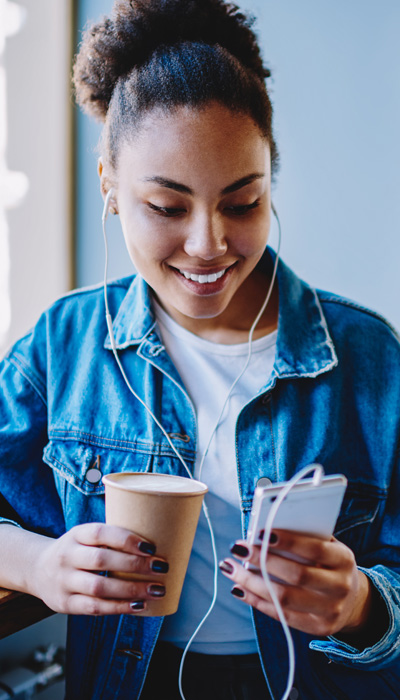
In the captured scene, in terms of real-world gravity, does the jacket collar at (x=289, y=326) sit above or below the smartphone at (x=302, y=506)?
above

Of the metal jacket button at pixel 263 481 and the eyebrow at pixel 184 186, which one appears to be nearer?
the eyebrow at pixel 184 186

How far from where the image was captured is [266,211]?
969mm

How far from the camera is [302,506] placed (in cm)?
62

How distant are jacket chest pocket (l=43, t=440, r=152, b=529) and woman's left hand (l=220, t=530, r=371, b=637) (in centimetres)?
36

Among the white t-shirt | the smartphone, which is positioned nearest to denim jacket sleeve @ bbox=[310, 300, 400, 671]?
the white t-shirt

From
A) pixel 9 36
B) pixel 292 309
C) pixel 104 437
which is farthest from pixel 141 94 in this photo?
pixel 9 36

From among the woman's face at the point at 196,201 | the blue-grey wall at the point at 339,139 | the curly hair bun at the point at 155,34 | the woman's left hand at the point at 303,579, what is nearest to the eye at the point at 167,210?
the woman's face at the point at 196,201

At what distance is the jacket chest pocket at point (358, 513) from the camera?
1022 mm

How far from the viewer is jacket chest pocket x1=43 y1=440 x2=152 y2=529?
1.03 meters

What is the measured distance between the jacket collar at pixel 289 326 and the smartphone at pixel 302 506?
41 centimetres

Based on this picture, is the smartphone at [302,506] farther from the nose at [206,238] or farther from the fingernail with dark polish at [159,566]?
the nose at [206,238]

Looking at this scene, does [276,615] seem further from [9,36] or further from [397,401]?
[9,36]

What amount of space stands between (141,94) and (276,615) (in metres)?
0.73

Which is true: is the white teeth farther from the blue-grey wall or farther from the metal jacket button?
the blue-grey wall
